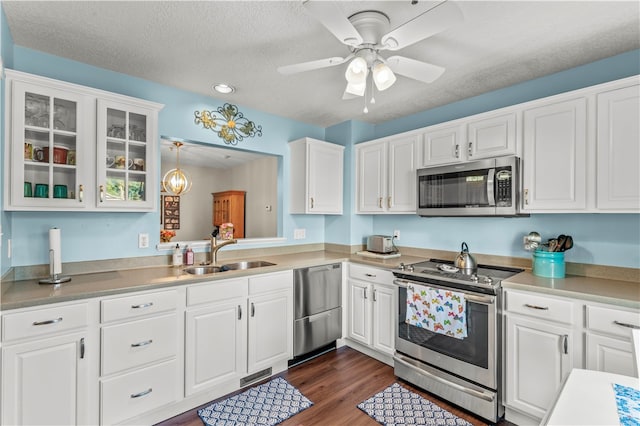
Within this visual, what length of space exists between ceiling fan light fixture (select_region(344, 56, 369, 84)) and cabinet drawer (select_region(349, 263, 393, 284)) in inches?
66.9

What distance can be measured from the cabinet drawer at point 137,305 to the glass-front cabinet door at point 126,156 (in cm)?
68

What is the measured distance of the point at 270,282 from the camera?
2.56 metres

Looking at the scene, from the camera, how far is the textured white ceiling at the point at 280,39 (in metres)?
1.63

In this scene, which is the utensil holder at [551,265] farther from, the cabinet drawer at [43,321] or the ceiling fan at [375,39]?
the cabinet drawer at [43,321]

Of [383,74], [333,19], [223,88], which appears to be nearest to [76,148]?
[223,88]

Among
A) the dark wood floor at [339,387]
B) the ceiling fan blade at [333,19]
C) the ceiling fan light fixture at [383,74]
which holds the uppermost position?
the ceiling fan blade at [333,19]

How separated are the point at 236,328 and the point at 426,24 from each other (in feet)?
7.49

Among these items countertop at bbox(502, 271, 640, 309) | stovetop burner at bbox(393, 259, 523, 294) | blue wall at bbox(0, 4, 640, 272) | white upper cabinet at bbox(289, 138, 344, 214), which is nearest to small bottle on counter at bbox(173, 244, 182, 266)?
blue wall at bbox(0, 4, 640, 272)

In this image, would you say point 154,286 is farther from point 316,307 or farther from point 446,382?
point 446,382

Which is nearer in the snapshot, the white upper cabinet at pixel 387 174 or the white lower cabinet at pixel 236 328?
the white lower cabinet at pixel 236 328

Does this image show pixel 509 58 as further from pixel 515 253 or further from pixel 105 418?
pixel 105 418

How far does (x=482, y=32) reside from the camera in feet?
6.03

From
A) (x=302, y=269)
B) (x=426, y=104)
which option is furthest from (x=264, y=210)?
(x=426, y=104)

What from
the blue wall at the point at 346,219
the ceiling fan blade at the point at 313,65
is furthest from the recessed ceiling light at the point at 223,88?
the ceiling fan blade at the point at 313,65
